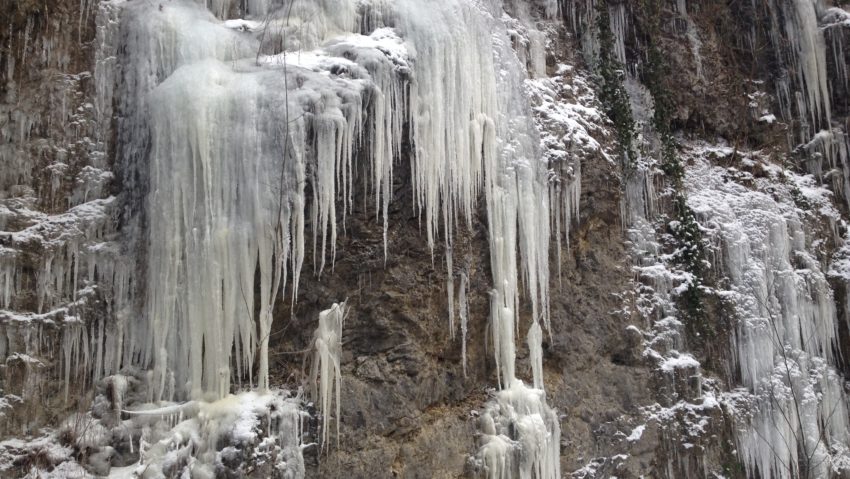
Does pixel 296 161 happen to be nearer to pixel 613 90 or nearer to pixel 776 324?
pixel 613 90

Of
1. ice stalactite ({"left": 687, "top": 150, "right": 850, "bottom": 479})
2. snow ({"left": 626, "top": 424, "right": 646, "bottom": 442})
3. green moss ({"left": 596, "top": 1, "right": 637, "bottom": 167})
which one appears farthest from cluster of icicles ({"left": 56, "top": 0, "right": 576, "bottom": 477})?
ice stalactite ({"left": 687, "top": 150, "right": 850, "bottom": 479})

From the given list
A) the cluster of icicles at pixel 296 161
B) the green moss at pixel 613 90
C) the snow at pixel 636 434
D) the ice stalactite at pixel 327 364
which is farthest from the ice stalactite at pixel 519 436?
the green moss at pixel 613 90

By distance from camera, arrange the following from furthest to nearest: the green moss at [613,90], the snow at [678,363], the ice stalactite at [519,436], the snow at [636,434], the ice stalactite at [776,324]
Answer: the green moss at [613,90]
the ice stalactite at [776,324]
the snow at [678,363]
the snow at [636,434]
the ice stalactite at [519,436]

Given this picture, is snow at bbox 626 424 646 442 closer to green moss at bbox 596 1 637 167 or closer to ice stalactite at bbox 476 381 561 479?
ice stalactite at bbox 476 381 561 479

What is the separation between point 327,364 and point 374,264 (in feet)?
3.28

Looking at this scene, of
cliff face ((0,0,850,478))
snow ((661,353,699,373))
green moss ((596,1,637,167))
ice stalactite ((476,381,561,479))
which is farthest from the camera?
green moss ((596,1,637,167))

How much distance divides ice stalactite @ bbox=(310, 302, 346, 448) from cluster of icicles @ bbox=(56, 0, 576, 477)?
0.6 inches

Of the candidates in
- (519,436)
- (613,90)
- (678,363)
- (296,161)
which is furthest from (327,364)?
(613,90)

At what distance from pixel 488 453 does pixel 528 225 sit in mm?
2163

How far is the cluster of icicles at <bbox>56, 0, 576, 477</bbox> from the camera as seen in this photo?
6.54 metres

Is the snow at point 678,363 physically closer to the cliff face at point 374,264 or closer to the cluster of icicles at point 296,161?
the cliff face at point 374,264

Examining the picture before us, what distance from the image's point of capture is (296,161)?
22.0ft

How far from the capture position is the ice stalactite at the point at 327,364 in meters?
6.59

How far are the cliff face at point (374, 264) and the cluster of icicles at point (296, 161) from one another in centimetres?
2
